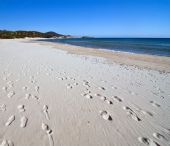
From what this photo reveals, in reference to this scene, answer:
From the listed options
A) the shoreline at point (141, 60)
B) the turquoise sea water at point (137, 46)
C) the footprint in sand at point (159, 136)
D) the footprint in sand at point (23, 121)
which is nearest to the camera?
the footprint in sand at point (159, 136)

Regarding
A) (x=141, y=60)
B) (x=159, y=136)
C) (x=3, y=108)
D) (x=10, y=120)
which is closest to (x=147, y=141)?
(x=159, y=136)

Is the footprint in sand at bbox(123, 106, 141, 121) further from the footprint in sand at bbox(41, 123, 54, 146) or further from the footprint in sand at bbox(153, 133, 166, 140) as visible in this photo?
the footprint in sand at bbox(41, 123, 54, 146)

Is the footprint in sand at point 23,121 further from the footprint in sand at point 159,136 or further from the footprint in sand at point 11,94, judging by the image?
the footprint in sand at point 159,136

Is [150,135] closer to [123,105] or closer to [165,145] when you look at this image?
[165,145]

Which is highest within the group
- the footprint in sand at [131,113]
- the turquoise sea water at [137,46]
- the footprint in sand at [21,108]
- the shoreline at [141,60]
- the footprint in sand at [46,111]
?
the footprint in sand at [21,108]

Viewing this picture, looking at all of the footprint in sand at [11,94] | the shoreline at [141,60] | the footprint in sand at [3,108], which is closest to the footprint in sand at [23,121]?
the footprint in sand at [3,108]

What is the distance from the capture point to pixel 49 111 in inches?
150

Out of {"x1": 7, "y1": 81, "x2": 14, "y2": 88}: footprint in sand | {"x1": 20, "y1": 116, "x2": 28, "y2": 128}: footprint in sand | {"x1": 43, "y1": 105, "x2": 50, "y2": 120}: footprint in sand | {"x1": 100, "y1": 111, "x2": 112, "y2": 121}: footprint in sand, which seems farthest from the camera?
{"x1": 7, "y1": 81, "x2": 14, "y2": 88}: footprint in sand

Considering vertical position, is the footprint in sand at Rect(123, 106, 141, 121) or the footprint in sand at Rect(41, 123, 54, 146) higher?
the footprint in sand at Rect(41, 123, 54, 146)

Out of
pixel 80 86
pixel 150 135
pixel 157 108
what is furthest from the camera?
pixel 80 86

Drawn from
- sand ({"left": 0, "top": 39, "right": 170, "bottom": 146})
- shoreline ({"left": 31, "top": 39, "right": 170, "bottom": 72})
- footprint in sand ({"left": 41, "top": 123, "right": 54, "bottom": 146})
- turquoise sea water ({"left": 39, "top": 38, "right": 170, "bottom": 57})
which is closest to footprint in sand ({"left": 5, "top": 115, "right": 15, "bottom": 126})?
sand ({"left": 0, "top": 39, "right": 170, "bottom": 146})

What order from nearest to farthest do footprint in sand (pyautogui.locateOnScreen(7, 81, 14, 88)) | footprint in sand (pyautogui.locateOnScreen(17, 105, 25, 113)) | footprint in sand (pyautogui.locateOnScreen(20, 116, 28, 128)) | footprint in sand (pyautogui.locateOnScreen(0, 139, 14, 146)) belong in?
footprint in sand (pyautogui.locateOnScreen(0, 139, 14, 146)) < footprint in sand (pyautogui.locateOnScreen(20, 116, 28, 128)) < footprint in sand (pyautogui.locateOnScreen(17, 105, 25, 113)) < footprint in sand (pyautogui.locateOnScreen(7, 81, 14, 88))

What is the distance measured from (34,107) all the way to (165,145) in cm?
309

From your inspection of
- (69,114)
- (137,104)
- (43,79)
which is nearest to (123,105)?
(137,104)
